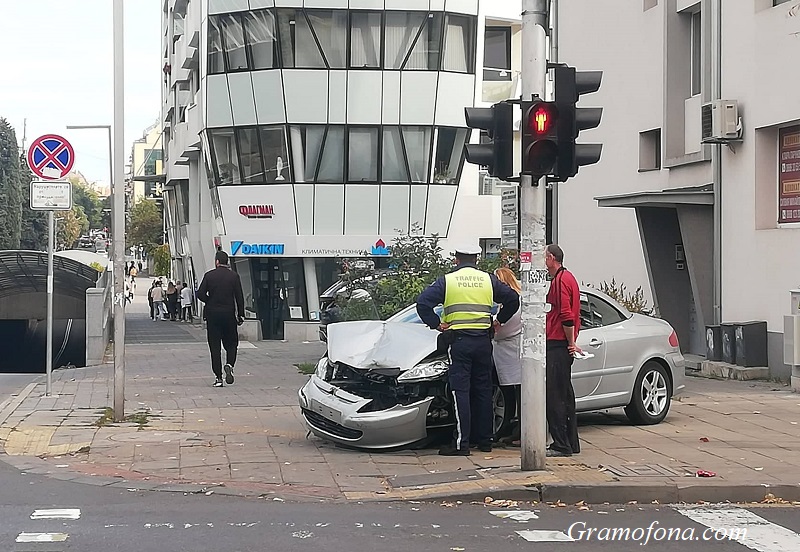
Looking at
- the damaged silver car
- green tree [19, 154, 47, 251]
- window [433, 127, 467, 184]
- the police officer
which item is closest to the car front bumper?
the damaged silver car

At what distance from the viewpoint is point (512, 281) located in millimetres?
10680

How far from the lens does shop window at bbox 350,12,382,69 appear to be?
33844 mm

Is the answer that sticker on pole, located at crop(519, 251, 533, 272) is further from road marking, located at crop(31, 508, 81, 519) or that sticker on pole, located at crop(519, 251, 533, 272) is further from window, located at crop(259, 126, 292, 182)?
window, located at crop(259, 126, 292, 182)

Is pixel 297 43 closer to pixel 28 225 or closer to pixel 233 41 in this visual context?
pixel 233 41

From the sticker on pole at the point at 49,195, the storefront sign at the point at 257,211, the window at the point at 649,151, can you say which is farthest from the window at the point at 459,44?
the sticker on pole at the point at 49,195

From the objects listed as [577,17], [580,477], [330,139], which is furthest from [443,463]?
[330,139]

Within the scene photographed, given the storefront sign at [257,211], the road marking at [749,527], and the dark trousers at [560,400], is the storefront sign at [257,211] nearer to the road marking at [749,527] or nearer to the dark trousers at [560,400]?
the dark trousers at [560,400]

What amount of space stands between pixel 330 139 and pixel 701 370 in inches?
720

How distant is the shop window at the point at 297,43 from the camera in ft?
109

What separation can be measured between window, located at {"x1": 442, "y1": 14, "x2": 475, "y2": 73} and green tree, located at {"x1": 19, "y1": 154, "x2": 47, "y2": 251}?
60.5m

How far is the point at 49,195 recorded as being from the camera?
50.0 feet

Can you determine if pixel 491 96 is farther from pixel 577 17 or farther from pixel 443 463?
pixel 443 463

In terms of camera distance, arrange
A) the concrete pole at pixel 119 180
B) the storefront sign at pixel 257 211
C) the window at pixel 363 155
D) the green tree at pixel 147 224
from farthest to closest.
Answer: the green tree at pixel 147 224 < the storefront sign at pixel 257 211 < the window at pixel 363 155 < the concrete pole at pixel 119 180

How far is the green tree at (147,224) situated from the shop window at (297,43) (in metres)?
58.5
